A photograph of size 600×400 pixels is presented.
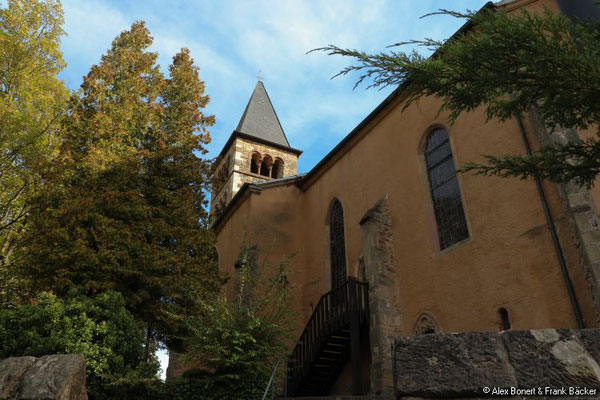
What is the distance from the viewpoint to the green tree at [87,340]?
8.33 metres

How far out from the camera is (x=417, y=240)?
37.4ft

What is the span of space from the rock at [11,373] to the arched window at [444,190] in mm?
8474

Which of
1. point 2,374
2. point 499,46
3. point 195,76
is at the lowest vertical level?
point 2,374

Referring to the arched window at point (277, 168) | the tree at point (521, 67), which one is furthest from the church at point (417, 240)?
the arched window at point (277, 168)

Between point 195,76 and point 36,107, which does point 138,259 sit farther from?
point 195,76

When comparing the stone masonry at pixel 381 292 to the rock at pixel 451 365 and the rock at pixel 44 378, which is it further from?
the rock at pixel 451 365

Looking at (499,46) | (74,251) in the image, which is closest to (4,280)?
(74,251)

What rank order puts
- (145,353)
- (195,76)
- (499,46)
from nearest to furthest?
(499,46)
(145,353)
(195,76)

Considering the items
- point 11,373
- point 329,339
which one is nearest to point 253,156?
point 329,339

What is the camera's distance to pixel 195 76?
53.4ft

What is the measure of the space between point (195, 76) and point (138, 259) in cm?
779

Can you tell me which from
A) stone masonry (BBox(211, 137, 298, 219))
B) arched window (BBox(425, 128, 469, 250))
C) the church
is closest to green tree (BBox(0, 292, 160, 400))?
the church

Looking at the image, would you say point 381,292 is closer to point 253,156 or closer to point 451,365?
point 451,365

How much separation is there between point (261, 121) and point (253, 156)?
4.04 meters
